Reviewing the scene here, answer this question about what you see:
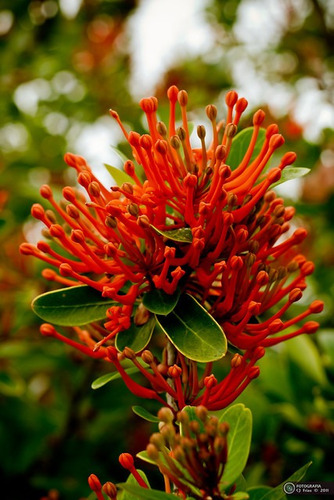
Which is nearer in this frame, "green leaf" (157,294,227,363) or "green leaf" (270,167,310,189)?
"green leaf" (157,294,227,363)

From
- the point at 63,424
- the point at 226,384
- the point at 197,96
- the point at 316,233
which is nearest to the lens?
the point at 226,384

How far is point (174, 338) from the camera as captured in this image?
1.12m

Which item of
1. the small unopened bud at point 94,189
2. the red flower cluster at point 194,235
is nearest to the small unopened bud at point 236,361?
the red flower cluster at point 194,235

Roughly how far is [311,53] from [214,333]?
3.42 meters

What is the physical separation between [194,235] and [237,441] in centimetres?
39

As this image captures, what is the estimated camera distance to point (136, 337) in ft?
3.89

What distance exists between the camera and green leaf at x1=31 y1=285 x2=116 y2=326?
4.01 ft

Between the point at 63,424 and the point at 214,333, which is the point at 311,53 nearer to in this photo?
the point at 63,424

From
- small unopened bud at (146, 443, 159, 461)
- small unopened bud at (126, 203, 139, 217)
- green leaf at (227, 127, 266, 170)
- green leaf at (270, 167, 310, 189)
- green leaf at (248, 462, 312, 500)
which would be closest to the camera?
small unopened bud at (146, 443, 159, 461)

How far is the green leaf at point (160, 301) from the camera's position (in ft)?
3.68

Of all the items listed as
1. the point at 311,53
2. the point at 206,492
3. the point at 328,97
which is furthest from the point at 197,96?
the point at 206,492

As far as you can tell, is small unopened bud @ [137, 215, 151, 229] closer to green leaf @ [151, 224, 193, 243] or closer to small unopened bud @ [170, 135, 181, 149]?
green leaf @ [151, 224, 193, 243]

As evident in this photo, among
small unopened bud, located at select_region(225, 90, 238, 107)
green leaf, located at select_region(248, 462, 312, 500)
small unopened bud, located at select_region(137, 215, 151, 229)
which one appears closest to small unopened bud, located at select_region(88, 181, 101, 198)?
small unopened bud, located at select_region(137, 215, 151, 229)

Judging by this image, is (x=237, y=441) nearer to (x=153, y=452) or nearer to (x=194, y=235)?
(x=153, y=452)
